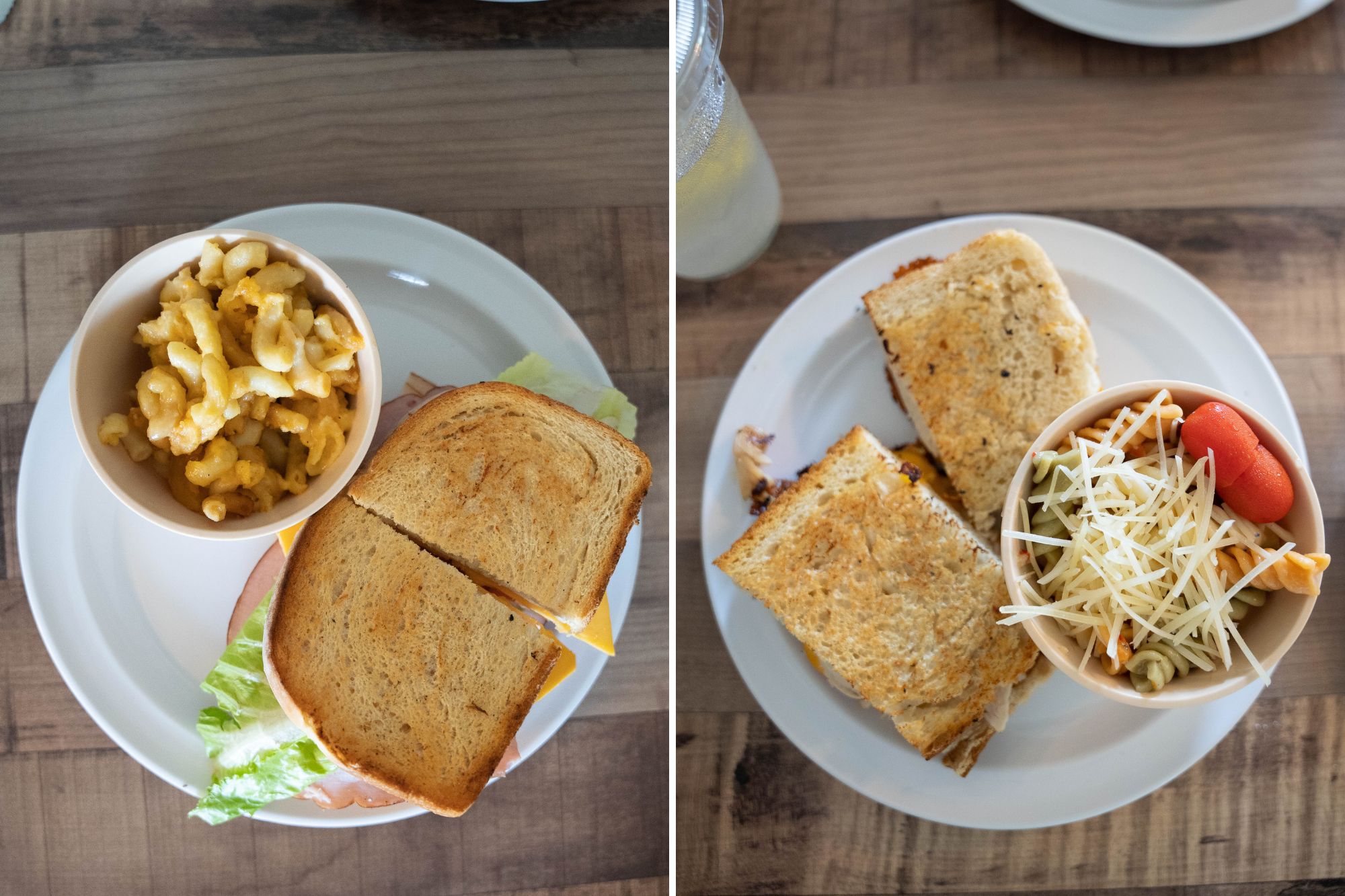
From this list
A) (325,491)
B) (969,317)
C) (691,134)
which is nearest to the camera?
(325,491)

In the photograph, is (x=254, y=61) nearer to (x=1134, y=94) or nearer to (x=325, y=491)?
(x=325, y=491)

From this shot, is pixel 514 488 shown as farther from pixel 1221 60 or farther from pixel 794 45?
pixel 1221 60

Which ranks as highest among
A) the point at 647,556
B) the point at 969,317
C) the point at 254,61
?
the point at 254,61

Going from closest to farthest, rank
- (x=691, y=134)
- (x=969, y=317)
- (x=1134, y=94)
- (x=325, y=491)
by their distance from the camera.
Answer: (x=325, y=491), (x=691, y=134), (x=969, y=317), (x=1134, y=94)

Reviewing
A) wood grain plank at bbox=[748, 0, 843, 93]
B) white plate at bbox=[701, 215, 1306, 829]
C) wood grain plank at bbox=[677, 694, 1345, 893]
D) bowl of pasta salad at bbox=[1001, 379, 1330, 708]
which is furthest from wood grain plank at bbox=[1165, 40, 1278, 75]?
wood grain plank at bbox=[677, 694, 1345, 893]

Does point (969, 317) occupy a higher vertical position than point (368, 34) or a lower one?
lower

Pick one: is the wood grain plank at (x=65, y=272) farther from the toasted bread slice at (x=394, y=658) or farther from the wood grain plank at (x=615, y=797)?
the wood grain plank at (x=615, y=797)

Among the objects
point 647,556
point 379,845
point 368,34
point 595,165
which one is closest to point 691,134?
point 595,165
